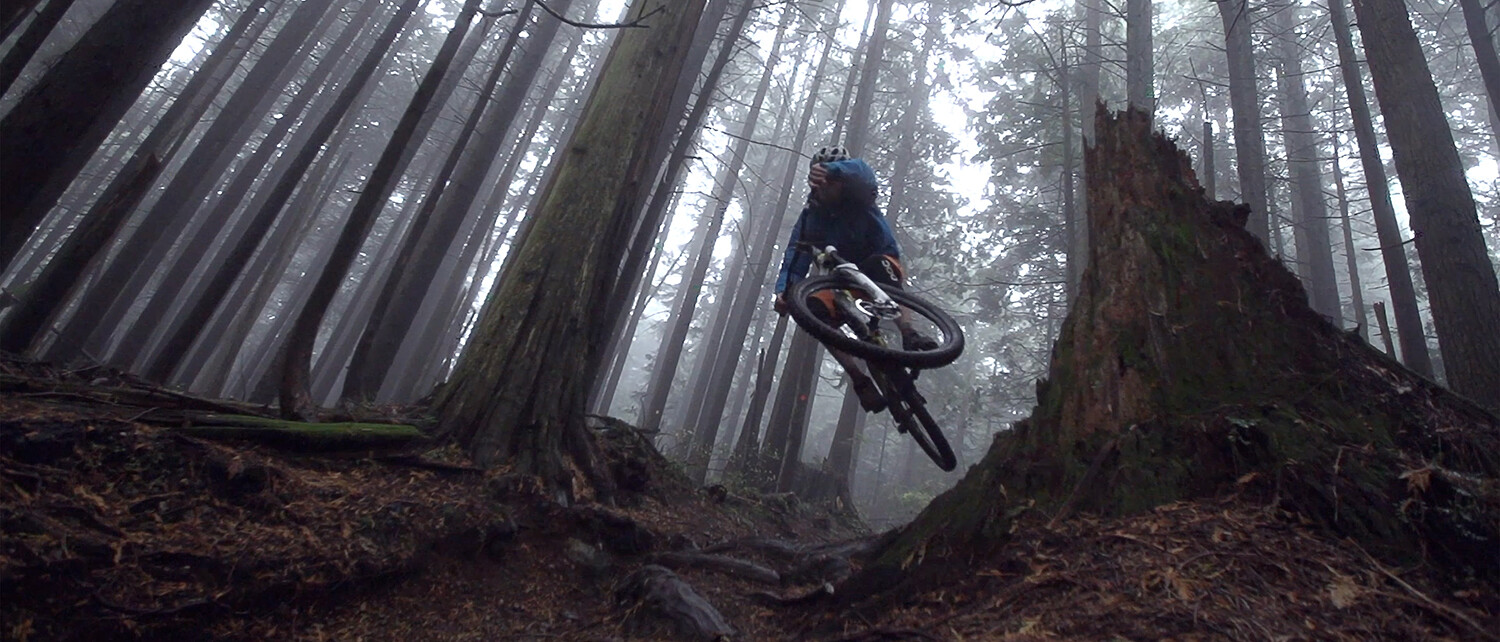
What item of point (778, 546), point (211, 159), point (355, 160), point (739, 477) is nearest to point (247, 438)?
point (778, 546)

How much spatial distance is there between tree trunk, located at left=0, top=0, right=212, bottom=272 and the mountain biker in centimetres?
468

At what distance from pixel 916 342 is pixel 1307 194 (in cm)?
1820

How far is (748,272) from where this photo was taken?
2291cm

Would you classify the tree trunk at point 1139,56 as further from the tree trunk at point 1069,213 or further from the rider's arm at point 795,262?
the rider's arm at point 795,262

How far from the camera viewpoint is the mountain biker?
6293mm

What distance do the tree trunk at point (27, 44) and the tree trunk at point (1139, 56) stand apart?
14.5 meters

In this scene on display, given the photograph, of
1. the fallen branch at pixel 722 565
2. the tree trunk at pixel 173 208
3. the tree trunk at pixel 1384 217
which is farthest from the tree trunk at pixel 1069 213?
the tree trunk at pixel 173 208

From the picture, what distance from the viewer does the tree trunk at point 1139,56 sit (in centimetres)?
1338

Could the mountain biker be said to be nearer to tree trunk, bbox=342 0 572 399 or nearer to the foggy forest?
the foggy forest

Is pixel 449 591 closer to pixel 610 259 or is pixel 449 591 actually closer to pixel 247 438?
pixel 247 438

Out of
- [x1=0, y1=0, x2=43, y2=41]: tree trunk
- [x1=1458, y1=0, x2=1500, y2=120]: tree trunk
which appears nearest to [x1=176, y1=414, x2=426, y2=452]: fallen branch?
[x1=0, y1=0, x2=43, y2=41]: tree trunk

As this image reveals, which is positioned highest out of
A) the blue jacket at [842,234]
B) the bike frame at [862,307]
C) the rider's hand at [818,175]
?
the rider's hand at [818,175]

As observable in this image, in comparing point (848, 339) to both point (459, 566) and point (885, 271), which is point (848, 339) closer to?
point (885, 271)

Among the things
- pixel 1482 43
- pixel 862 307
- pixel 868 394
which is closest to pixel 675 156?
pixel 862 307
